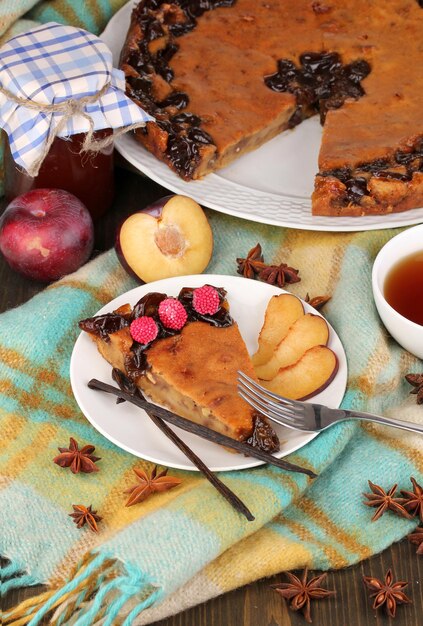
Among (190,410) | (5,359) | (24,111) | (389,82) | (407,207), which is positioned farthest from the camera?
(389,82)

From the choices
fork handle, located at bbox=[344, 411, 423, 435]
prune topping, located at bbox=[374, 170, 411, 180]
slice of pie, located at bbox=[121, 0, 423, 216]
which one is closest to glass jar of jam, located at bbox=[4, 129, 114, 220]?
slice of pie, located at bbox=[121, 0, 423, 216]

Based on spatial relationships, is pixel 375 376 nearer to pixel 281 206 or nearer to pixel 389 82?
pixel 281 206

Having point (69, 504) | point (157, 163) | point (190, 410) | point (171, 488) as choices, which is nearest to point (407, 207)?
point (157, 163)

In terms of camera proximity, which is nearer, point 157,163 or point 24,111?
point 24,111

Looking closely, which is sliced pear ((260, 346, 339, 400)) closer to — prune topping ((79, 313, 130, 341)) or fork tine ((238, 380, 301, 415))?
fork tine ((238, 380, 301, 415))

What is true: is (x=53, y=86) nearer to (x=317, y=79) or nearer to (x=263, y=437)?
(x=317, y=79)

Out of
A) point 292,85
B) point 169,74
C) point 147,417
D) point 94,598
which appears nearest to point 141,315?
point 147,417
